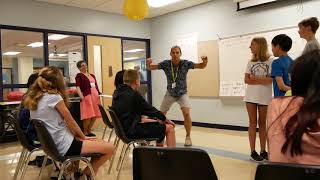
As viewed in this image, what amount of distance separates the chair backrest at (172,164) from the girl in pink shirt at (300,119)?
291 mm

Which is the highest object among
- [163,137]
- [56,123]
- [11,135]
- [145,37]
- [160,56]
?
[145,37]

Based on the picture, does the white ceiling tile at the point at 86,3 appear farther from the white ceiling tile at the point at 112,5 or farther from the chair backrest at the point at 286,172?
the chair backrest at the point at 286,172

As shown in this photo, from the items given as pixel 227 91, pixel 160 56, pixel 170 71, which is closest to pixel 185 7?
pixel 160 56

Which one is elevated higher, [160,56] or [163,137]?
[160,56]

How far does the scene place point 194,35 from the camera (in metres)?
6.96

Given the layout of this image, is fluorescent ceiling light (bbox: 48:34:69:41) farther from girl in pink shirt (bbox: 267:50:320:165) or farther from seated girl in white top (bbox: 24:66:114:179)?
girl in pink shirt (bbox: 267:50:320:165)

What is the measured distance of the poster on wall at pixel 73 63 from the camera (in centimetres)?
687

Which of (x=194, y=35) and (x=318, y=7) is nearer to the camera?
(x=318, y=7)

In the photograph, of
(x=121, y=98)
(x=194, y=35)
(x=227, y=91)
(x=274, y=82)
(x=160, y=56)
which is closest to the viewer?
(x=121, y=98)

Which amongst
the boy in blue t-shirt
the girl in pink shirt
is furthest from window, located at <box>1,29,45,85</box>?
the girl in pink shirt

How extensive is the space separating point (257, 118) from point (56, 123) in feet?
7.62

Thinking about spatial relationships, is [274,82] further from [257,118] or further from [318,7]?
[318,7]

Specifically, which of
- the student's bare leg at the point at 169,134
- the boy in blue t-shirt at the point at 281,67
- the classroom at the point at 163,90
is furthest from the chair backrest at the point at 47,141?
the boy in blue t-shirt at the point at 281,67

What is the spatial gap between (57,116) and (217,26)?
471cm
